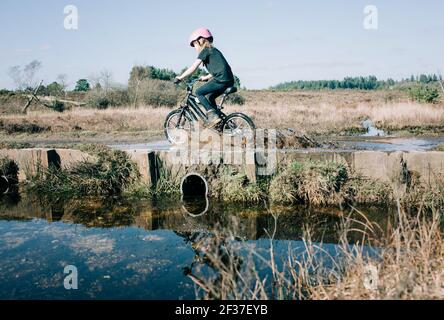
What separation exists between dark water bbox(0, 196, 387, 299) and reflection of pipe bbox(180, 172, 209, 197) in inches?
21.5

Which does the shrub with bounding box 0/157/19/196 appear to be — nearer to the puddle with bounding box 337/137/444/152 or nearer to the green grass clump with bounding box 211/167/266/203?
the green grass clump with bounding box 211/167/266/203

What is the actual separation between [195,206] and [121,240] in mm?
1597

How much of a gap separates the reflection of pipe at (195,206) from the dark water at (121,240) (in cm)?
3

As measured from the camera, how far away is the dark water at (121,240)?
370 centimetres

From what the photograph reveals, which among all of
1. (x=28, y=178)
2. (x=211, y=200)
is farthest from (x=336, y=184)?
(x=28, y=178)

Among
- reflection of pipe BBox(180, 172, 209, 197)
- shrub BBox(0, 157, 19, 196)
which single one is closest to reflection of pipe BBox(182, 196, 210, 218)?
reflection of pipe BBox(180, 172, 209, 197)

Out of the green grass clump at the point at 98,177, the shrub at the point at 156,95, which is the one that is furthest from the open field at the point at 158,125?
the shrub at the point at 156,95

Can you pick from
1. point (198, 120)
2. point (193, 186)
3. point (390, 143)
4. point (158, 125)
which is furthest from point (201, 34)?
point (158, 125)

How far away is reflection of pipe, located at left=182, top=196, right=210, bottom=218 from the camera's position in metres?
5.93

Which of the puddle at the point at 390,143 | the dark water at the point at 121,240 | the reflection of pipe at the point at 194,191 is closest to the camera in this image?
the dark water at the point at 121,240

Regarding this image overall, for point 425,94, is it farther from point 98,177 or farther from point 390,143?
point 98,177

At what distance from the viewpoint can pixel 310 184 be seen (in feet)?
19.6

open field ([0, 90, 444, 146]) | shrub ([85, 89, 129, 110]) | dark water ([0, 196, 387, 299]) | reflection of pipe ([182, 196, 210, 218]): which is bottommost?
dark water ([0, 196, 387, 299])

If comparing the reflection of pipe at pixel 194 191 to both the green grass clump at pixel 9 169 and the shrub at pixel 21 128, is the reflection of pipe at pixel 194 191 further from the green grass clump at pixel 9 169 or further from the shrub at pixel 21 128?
the shrub at pixel 21 128
